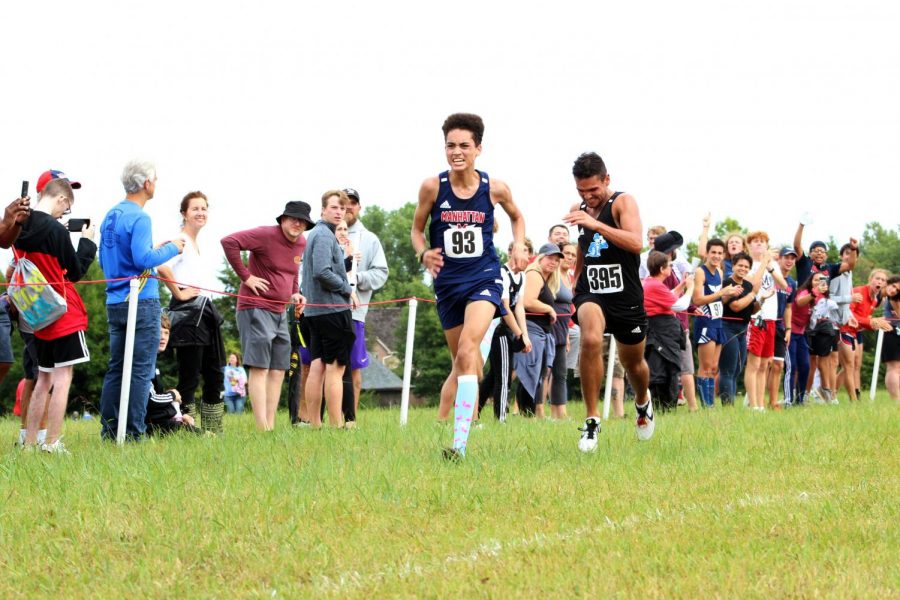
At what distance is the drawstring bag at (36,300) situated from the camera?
7.86 m

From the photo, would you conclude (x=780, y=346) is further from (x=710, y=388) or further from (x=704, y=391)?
(x=704, y=391)

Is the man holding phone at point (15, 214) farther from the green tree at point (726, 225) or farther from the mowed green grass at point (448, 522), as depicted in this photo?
the green tree at point (726, 225)

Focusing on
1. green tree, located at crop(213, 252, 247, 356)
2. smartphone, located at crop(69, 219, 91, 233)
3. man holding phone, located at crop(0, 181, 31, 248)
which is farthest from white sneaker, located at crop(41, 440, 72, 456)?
green tree, located at crop(213, 252, 247, 356)

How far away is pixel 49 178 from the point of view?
8.44 meters

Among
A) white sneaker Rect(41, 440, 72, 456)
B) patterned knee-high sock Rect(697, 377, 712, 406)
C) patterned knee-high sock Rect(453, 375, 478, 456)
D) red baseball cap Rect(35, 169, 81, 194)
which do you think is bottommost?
patterned knee-high sock Rect(697, 377, 712, 406)

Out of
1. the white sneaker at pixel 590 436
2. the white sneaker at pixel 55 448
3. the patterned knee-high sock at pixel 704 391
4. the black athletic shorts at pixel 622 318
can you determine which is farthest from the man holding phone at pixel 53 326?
the patterned knee-high sock at pixel 704 391

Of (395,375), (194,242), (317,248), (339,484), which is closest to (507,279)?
(317,248)

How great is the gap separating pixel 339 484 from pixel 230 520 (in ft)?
3.25

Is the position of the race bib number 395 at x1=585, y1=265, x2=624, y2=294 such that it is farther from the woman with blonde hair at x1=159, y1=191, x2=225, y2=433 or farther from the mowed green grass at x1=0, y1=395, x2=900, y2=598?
the woman with blonde hair at x1=159, y1=191, x2=225, y2=433

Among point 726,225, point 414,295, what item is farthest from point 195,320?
point 726,225

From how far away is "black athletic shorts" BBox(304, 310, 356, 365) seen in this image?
32.9 feet

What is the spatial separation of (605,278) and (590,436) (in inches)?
49.6

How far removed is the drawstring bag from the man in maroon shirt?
209cm

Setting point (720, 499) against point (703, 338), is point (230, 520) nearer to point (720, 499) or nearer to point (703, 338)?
point (720, 499)
